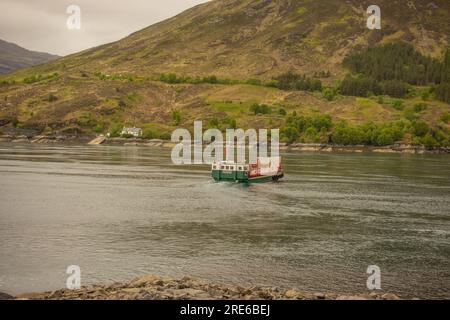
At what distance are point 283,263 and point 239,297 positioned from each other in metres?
14.2

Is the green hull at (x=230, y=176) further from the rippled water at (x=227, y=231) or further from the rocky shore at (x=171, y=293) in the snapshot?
the rocky shore at (x=171, y=293)

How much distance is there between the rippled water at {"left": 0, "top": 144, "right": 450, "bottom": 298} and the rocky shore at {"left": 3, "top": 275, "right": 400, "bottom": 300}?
5128 millimetres

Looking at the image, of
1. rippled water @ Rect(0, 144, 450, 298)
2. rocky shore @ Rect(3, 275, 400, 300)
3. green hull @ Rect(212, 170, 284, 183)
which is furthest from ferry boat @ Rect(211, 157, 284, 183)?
rocky shore @ Rect(3, 275, 400, 300)

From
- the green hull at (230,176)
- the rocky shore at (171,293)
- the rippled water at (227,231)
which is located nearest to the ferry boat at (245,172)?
the green hull at (230,176)

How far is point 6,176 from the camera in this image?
101062 millimetres

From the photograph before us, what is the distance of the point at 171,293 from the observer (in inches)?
1206

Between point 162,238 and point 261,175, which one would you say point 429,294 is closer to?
point 162,238

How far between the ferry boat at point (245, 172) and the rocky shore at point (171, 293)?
68.3 m

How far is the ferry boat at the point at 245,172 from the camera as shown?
338 ft

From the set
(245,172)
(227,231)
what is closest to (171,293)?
(227,231)

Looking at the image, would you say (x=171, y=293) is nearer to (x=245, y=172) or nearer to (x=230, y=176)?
(x=230, y=176)

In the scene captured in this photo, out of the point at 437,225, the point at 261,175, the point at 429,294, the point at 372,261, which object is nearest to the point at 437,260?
the point at 372,261

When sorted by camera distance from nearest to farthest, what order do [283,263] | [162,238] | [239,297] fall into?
[239,297] → [283,263] → [162,238]

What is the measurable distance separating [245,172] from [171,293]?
7340 centimetres
